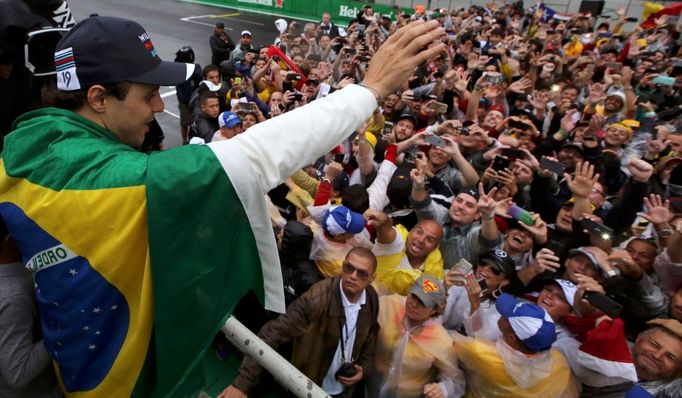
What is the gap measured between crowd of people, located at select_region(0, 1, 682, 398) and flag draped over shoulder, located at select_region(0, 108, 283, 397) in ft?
0.11

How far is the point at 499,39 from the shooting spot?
10438 mm

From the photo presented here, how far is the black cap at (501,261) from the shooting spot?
314cm

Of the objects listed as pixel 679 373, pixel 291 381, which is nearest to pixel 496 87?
pixel 679 373

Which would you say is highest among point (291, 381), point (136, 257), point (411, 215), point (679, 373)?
point (136, 257)

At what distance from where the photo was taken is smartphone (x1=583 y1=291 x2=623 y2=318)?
7.82ft

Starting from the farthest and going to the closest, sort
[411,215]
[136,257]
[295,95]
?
[295,95]
[411,215]
[136,257]

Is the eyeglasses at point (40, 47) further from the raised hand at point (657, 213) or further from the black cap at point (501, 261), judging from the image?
the raised hand at point (657, 213)

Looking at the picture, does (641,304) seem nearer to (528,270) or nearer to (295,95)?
(528,270)

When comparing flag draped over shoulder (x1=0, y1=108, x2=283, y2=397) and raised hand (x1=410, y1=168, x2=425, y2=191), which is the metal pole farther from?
raised hand (x1=410, y1=168, x2=425, y2=191)

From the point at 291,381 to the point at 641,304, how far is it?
278 centimetres

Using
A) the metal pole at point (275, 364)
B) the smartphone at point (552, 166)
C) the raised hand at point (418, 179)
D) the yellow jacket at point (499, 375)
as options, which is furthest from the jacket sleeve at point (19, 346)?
the smartphone at point (552, 166)

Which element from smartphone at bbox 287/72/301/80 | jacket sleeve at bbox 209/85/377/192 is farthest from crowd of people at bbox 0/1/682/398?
smartphone at bbox 287/72/301/80

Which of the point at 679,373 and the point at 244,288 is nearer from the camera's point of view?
the point at 244,288

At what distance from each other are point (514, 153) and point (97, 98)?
429cm
